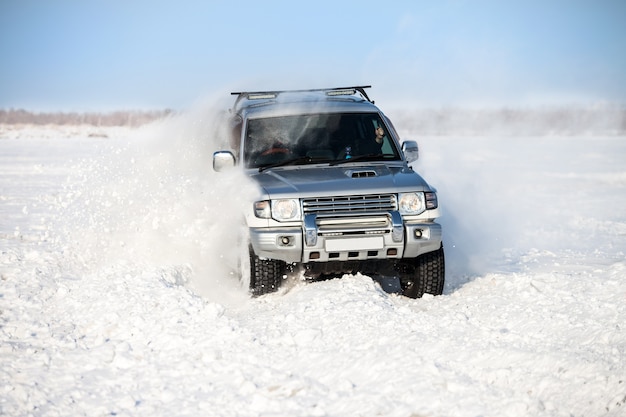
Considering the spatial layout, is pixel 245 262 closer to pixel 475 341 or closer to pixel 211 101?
pixel 475 341

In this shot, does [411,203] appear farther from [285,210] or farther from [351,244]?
[285,210]

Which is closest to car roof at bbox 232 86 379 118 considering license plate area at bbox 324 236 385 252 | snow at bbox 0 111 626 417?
snow at bbox 0 111 626 417

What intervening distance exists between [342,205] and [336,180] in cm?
33

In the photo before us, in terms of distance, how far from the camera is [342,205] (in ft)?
24.7

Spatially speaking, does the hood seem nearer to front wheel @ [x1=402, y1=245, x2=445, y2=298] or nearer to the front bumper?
the front bumper

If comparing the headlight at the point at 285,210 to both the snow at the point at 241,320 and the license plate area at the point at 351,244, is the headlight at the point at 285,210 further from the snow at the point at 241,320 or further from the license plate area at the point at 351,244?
the snow at the point at 241,320

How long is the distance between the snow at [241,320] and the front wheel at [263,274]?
115mm

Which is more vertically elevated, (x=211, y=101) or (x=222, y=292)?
(x=211, y=101)

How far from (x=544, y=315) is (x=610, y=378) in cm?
191

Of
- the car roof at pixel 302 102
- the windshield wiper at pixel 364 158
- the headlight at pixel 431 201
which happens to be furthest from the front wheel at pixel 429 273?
the car roof at pixel 302 102

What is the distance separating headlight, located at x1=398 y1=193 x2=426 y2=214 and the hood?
0.07 m

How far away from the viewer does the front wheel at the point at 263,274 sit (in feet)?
25.4

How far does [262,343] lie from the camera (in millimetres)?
6051

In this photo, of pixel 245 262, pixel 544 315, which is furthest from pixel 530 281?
pixel 245 262
